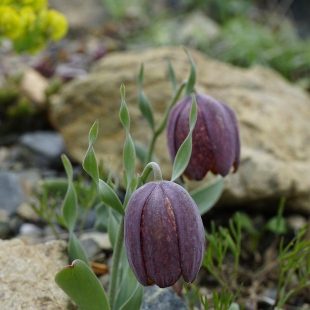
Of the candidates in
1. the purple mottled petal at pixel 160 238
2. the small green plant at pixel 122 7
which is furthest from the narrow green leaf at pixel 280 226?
the small green plant at pixel 122 7

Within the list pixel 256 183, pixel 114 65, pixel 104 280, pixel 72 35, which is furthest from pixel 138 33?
pixel 104 280

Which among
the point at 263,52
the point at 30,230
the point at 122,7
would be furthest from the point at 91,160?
the point at 122,7

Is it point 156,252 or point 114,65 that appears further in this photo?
point 114,65

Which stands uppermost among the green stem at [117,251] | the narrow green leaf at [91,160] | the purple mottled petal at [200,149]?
the narrow green leaf at [91,160]

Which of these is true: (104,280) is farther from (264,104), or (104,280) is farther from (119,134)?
(264,104)

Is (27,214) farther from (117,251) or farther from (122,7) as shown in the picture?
(122,7)

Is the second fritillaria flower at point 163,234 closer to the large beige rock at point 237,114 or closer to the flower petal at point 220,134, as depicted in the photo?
the flower petal at point 220,134
